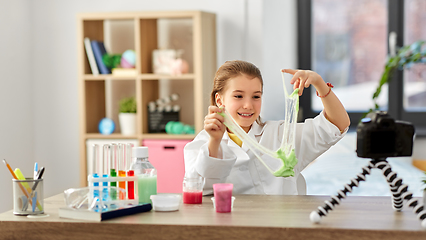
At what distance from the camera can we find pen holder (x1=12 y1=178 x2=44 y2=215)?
1230 mm

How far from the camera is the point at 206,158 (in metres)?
1.42

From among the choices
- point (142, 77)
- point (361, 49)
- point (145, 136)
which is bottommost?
point (145, 136)

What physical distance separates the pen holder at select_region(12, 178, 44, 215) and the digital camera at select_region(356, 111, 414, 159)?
81 cm

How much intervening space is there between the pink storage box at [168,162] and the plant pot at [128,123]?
21 cm

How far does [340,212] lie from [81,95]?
246 cm

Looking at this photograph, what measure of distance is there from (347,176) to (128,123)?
1478 mm

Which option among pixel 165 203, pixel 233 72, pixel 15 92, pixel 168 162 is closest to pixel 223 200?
pixel 165 203

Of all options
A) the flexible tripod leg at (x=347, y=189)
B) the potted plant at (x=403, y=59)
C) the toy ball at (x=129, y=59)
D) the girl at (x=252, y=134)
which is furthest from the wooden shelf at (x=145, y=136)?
the flexible tripod leg at (x=347, y=189)

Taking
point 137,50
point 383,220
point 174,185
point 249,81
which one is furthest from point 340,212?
point 137,50

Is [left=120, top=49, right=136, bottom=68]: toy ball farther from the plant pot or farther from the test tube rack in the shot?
the test tube rack

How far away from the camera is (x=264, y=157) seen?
166 cm

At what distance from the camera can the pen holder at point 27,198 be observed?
1.23 metres

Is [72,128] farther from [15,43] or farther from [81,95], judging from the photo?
[15,43]

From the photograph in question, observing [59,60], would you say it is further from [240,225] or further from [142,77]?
[240,225]
